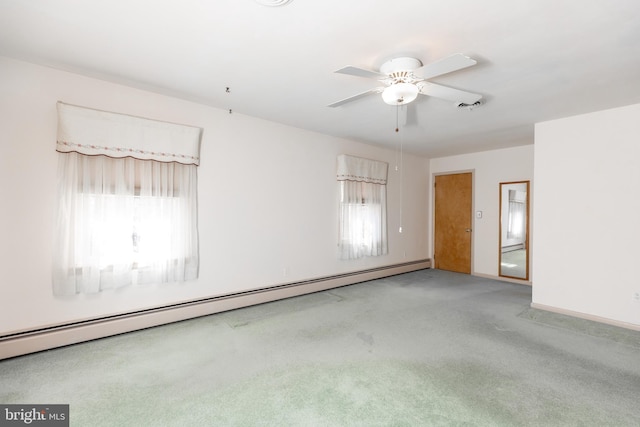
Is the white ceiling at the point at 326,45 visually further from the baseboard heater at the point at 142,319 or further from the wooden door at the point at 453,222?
the wooden door at the point at 453,222

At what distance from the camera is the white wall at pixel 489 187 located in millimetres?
5473

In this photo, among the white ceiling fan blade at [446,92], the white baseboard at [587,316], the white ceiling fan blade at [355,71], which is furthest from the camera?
the white baseboard at [587,316]

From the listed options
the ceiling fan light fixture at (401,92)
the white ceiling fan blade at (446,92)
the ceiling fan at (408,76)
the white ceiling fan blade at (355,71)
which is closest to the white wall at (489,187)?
the white ceiling fan blade at (446,92)

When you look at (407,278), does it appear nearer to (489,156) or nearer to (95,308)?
(489,156)

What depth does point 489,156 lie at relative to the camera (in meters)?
5.85

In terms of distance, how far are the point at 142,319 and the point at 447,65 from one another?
12.1 feet

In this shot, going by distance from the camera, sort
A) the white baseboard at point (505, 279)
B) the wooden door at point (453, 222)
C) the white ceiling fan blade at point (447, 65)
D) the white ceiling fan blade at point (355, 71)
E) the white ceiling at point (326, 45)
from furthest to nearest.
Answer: the wooden door at point (453, 222) → the white baseboard at point (505, 279) → the white ceiling fan blade at point (355, 71) → the white ceiling fan blade at point (447, 65) → the white ceiling at point (326, 45)

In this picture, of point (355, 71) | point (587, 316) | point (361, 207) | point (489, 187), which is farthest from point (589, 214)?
point (355, 71)

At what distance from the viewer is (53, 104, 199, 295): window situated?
272 centimetres

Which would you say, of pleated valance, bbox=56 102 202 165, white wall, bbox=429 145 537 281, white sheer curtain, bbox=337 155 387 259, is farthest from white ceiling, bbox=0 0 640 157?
white wall, bbox=429 145 537 281

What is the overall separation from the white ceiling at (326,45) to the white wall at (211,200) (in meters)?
0.24

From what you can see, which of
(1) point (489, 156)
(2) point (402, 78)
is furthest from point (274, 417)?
(1) point (489, 156)

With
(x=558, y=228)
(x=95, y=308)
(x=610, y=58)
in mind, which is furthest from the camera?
(x=558, y=228)

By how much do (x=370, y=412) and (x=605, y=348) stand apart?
2601 millimetres
